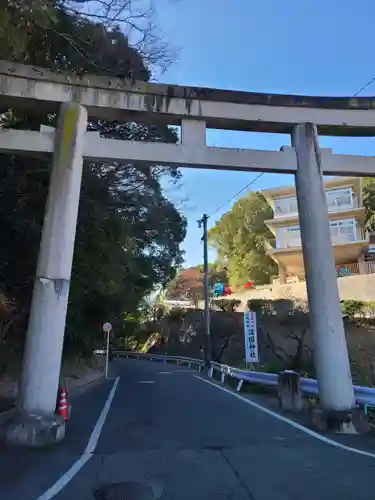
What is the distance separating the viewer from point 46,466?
5.44 m

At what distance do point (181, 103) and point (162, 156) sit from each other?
1.25 meters

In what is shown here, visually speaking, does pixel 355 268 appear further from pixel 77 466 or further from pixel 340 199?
pixel 77 466

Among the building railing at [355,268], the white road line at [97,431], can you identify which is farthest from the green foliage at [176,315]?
the white road line at [97,431]

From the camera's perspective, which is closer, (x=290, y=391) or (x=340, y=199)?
(x=290, y=391)

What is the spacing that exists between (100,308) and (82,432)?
1260 cm

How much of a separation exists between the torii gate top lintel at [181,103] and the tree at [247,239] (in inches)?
1358

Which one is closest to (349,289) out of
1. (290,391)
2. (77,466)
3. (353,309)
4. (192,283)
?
(353,309)

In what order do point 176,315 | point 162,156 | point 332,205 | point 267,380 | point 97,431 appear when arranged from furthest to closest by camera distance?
point 176,315
point 332,205
point 267,380
point 162,156
point 97,431

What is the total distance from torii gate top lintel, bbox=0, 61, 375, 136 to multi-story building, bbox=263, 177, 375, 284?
25.7m

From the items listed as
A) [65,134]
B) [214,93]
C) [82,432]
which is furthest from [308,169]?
[82,432]

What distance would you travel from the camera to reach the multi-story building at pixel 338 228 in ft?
115

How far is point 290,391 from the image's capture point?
1005 centimetres

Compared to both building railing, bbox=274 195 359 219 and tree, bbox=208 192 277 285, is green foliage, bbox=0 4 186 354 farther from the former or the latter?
tree, bbox=208 192 277 285

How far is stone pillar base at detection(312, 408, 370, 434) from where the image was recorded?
24.2 ft
